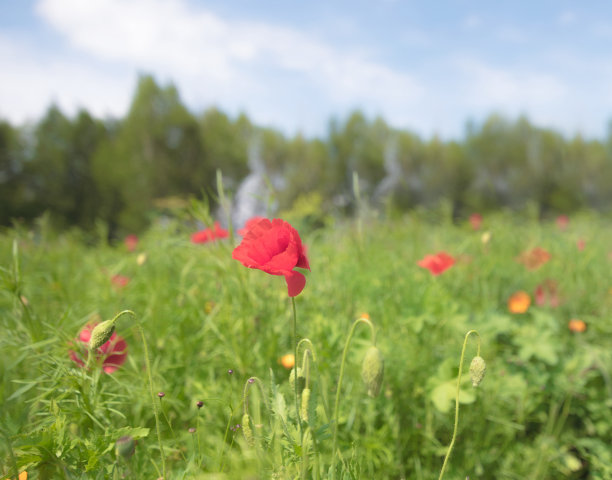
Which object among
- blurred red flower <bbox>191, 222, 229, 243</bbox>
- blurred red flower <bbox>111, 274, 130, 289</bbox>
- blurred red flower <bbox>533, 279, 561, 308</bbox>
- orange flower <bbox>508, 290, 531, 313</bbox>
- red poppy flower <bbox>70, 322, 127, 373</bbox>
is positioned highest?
blurred red flower <bbox>191, 222, 229, 243</bbox>

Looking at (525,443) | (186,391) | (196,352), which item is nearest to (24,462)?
(186,391)

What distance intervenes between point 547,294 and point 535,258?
36 cm

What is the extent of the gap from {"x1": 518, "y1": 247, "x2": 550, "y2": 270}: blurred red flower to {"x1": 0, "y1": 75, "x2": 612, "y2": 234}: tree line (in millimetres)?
5717

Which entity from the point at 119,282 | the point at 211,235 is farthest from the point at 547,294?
the point at 119,282

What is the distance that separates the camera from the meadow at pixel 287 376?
A: 0.87 metres

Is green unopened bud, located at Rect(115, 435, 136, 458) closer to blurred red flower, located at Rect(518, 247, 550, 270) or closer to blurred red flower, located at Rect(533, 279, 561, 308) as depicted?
blurred red flower, located at Rect(533, 279, 561, 308)

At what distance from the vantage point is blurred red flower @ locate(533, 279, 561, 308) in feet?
7.74

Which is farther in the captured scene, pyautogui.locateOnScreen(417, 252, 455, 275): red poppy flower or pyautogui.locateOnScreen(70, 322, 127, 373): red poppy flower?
pyautogui.locateOnScreen(417, 252, 455, 275): red poppy flower

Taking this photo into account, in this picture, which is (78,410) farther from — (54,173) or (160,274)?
(54,173)

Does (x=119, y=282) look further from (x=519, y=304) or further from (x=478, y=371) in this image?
(x=519, y=304)

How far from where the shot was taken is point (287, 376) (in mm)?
1433

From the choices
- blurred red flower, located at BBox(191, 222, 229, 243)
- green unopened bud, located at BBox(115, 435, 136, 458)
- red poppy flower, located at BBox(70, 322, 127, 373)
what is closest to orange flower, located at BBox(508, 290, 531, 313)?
blurred red flower, located at BBox(191, 222, 229, 243)

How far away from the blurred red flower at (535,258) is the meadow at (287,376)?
46cm

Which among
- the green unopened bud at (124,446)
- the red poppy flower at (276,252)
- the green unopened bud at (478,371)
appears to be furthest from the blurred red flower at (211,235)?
the green unopened bud at (478,371)
